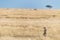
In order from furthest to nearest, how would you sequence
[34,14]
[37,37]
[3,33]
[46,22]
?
[34,14]
[46,22]
[3,33]
[37,37]

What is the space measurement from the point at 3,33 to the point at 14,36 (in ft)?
3.65

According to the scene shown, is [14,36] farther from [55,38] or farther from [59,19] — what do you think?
[59,19]

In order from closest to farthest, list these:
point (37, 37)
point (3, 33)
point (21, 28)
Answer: point (37, 37), point (3, 33), point (21, 28)

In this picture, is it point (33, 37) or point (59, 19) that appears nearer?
point (33, 37)

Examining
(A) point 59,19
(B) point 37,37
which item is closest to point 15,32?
(B) point 37,37

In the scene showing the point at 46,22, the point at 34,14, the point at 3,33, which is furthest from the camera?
the point at 34,14

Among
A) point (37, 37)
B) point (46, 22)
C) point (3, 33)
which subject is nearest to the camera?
point (37, 37)

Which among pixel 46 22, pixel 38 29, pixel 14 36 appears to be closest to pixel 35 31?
pixel 38 29

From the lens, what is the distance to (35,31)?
17.3 m

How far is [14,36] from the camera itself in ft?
53.5

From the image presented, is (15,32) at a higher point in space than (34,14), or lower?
lower

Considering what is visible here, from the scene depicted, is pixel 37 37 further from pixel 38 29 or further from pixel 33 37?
pixel 38 29

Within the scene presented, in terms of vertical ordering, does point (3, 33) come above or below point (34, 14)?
below

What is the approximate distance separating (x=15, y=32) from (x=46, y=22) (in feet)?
15.2
